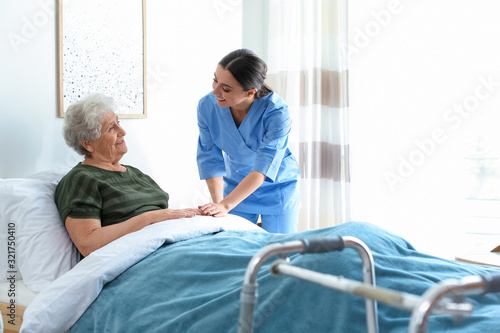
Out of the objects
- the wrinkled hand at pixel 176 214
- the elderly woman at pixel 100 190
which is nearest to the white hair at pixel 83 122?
the elderly woman at pixel 100 190

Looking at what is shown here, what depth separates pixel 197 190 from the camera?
2986mm

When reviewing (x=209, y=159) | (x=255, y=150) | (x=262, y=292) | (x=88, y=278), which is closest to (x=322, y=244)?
(x=262, y=292)

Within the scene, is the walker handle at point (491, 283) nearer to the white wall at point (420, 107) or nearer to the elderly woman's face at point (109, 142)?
the elderly woman's face at point (109, 142)

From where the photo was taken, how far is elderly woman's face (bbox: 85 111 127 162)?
6.43ft

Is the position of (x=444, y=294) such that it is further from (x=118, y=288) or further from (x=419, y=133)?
(x=419, y=133)

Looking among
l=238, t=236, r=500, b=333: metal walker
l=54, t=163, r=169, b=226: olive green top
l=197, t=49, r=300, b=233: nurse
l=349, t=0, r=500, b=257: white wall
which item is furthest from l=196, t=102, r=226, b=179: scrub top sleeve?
l=238, t=236, r=500, b=333: metal walker

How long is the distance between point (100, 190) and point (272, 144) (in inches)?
30.1

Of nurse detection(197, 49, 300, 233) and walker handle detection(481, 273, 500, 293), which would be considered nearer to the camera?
walker handle detection(481, 273, 500, 293)

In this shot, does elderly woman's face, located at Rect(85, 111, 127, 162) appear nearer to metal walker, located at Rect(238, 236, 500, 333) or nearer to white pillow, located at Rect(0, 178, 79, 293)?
white pillow, located at Rect(0, 178, 79, 293)

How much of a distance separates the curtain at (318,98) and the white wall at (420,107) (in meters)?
0.08

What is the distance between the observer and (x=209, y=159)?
2516 millimetres

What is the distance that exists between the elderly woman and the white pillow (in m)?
0.05

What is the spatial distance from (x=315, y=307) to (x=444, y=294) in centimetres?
55

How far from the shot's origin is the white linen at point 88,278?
58.1 inches
